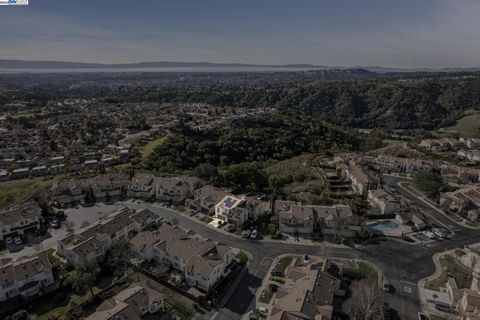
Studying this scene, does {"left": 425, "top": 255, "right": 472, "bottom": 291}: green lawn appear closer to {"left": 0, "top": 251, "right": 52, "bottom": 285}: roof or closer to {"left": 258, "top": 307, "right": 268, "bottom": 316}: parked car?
{"left": 258, "top": 307, "right": 268, "bottom": 316}: parked car

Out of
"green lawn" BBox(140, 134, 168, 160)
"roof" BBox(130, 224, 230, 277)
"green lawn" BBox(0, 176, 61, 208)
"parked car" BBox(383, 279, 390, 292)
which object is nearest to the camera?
"parked car" BBox(383, 279, 390, 292)

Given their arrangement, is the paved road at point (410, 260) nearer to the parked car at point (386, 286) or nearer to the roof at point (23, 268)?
the parked car at point (386, 286)

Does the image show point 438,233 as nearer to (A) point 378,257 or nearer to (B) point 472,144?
(A) point 378,257

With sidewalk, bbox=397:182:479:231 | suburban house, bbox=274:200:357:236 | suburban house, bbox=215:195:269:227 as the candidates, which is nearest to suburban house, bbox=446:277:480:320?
suburban house, bbox=274:200:357:236

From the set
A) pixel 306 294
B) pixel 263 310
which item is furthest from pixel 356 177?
pixel 263 310

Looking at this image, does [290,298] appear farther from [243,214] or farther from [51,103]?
[51,103]

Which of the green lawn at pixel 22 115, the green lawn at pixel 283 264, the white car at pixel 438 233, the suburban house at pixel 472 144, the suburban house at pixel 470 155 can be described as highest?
the green lawn at pixel 22 115

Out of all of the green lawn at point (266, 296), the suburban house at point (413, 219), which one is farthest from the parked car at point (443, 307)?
the green lawn at point (266, 296)
